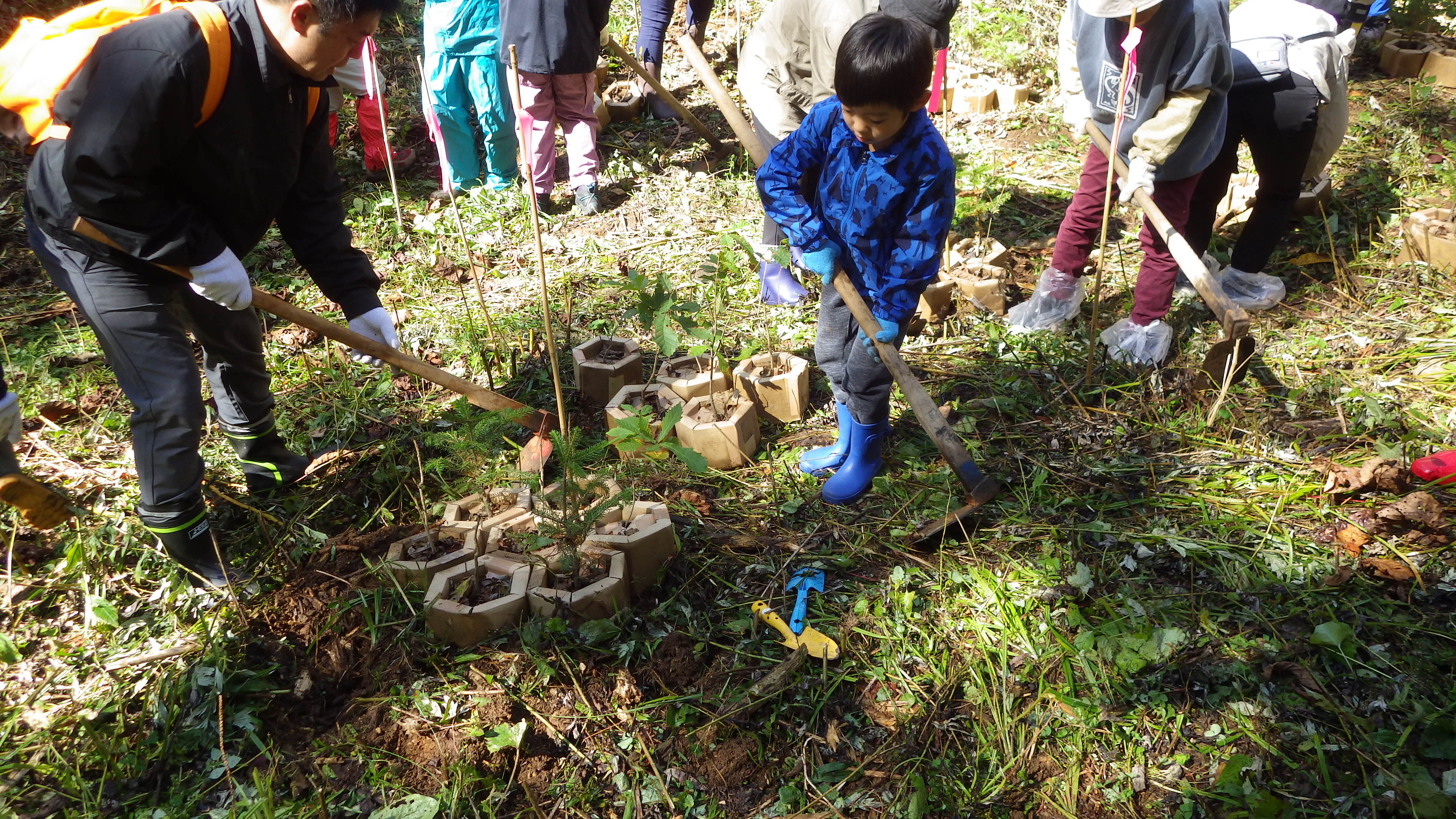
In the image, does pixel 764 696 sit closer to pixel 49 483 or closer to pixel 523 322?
pixel 523 322

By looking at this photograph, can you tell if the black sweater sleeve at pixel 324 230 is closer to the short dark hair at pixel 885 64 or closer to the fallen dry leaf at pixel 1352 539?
the short dark hair at pixel 885 64

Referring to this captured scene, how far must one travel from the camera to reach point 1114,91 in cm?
339

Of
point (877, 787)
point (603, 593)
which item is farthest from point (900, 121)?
point (877, 787)

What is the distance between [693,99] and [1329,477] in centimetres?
536

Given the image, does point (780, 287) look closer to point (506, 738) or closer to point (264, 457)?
point (264, 457)

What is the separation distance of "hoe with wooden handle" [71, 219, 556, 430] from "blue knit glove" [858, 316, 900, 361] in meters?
1.14

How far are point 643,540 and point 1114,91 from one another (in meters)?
2.62

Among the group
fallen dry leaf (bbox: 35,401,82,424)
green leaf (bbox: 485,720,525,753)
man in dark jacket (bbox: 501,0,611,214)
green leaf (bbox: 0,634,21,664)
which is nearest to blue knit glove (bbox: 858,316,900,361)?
green leaf (bbox: 485,720,525,753)

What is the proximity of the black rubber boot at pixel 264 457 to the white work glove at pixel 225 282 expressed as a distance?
0.78m

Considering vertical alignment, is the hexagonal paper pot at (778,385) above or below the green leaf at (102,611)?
above

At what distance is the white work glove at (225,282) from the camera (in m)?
2.34

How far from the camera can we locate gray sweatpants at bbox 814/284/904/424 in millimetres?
2877

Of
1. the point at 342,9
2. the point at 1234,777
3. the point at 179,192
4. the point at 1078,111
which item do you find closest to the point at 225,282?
the point at 179,192

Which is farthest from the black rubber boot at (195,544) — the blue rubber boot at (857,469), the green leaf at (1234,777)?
the green leaf at (1234,777)
